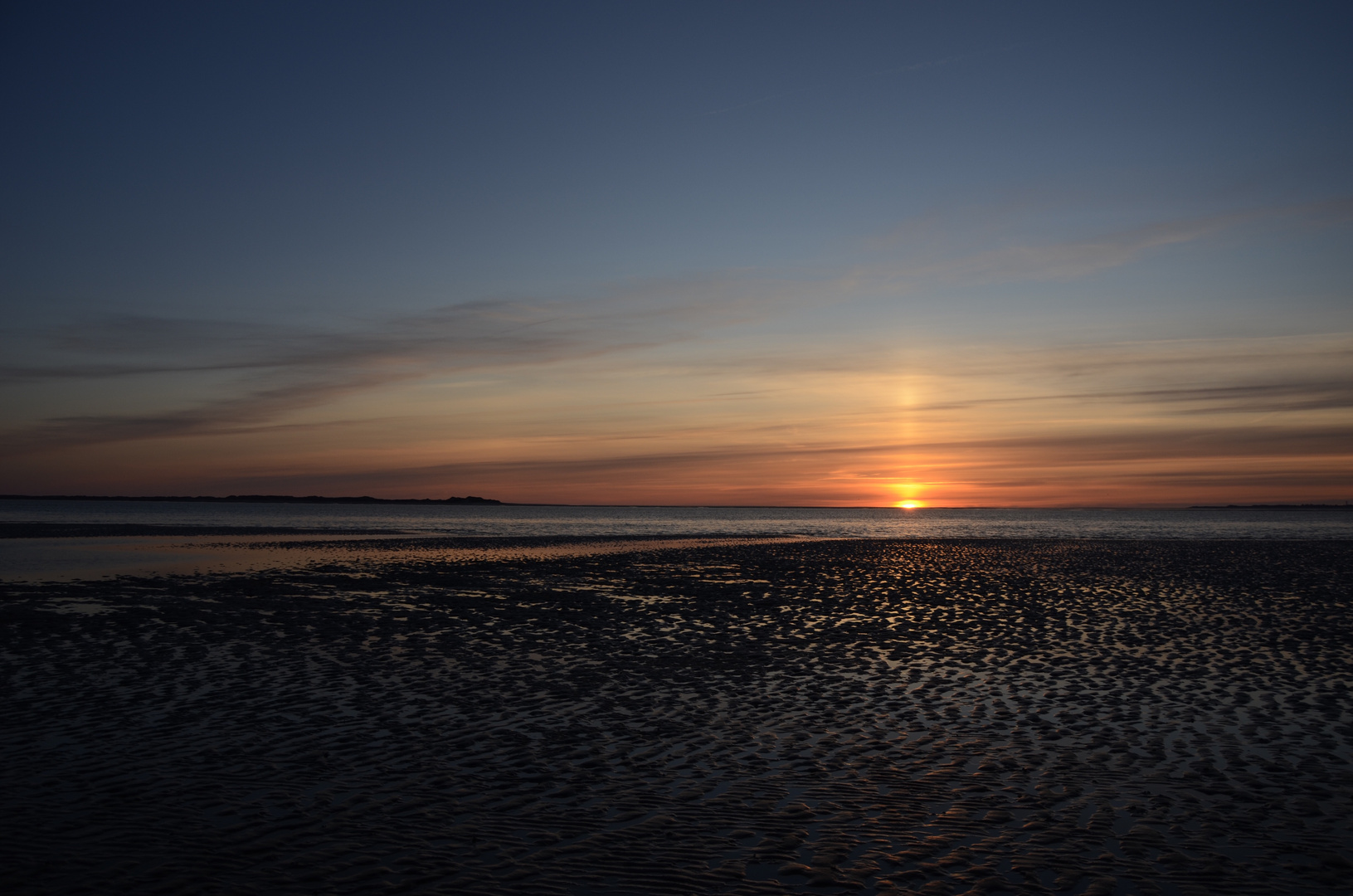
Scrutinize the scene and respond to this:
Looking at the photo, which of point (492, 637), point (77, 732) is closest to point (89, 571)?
point (492, 637)

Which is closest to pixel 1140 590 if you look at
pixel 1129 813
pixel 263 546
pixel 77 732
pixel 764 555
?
pixel 764 555

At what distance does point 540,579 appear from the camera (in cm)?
3812

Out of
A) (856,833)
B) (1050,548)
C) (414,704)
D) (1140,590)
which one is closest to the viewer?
(856,833)

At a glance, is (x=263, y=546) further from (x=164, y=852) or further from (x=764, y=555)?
(x=164, y=852)

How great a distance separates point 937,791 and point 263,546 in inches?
2288

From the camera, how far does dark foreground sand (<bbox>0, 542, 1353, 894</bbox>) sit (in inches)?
321

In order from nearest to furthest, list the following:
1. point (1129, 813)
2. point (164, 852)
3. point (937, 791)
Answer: point (164, 852) → point (1129, 813) → point (937, 791)

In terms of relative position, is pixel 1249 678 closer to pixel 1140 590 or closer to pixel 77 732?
pixel 1140 590

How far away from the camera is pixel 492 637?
22094 mm

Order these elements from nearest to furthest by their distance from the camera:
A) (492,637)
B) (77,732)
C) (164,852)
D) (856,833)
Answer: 1. (164,852)
2. (856,833)
3. (77,732)
4. (492,637)

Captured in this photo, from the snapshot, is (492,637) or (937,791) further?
(492,637)

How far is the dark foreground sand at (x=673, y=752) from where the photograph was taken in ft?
26.8

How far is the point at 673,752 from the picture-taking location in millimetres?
12055

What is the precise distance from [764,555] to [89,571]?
35.2 meters
